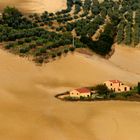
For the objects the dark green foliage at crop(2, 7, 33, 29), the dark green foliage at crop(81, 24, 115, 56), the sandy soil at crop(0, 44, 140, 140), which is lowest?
the sandy soil at crop(0, 44, 140, 140)

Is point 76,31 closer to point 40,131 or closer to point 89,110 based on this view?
point 89,110

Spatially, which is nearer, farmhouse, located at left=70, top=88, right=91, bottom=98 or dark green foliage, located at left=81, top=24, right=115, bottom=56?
farmhouse, located at left=70, top=88, right=91, bottom=98

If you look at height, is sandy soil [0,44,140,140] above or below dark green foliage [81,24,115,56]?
below

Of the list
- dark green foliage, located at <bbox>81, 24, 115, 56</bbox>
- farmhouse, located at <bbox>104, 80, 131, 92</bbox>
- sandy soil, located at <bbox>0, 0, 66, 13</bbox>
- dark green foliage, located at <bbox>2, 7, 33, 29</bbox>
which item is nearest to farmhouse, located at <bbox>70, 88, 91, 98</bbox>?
farmhouse, located at <bbox>104, 80, 131, 92</bbox>

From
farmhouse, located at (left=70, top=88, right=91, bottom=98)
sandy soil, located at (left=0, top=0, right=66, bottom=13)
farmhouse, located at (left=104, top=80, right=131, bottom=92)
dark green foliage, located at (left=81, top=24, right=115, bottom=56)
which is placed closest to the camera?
farmhouse, located at (left=70, top=88, right=91, bottom=98)

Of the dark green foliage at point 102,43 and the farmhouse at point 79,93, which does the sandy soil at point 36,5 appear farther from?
the farmhouse at point 79,93

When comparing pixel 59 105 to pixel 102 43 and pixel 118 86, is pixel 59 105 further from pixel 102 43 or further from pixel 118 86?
pixel 102 43

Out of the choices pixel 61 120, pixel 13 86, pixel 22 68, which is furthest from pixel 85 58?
pixel 61 120

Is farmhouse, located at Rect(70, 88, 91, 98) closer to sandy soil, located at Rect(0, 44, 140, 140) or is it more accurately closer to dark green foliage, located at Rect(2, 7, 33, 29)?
sandy soil, located at Rect(0, 44, 140, 140)
